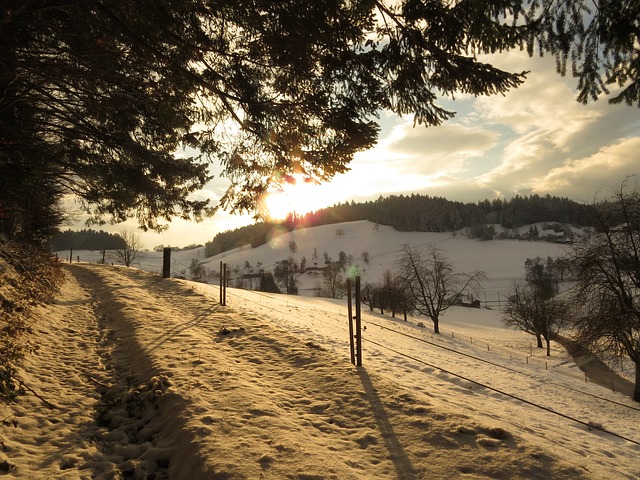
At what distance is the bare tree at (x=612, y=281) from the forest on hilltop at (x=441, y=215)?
122 metres

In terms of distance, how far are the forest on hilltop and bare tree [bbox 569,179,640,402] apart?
402ft

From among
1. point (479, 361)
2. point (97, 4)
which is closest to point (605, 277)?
point (479, 361)

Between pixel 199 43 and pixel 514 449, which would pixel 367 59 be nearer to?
pixel 199 43

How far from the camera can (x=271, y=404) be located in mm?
5523

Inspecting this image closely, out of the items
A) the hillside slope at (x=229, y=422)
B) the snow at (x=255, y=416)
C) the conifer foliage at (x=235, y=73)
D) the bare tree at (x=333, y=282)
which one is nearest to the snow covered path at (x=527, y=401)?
the snow at (x=255, y=416)

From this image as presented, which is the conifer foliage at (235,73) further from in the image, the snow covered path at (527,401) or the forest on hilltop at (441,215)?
the forest on hilltop at (441,215)

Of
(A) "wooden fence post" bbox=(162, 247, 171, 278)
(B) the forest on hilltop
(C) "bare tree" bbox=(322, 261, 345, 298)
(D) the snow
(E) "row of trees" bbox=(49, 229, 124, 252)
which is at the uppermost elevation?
(B) the forest on hilltop

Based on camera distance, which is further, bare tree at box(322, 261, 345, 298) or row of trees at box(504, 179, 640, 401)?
bare tree at box(322, 261, 345, 298)

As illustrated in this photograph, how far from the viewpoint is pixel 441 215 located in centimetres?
14525

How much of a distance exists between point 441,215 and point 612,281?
135216 mm

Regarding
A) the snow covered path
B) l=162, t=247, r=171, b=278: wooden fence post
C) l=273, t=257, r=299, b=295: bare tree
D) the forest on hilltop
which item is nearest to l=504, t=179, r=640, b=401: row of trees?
the snow covered path

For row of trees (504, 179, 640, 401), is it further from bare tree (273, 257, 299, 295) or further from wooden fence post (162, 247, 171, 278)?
bare tree (273, 257, 299, 295)

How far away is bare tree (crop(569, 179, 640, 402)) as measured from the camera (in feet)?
48.9

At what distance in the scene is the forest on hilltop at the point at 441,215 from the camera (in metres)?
144
